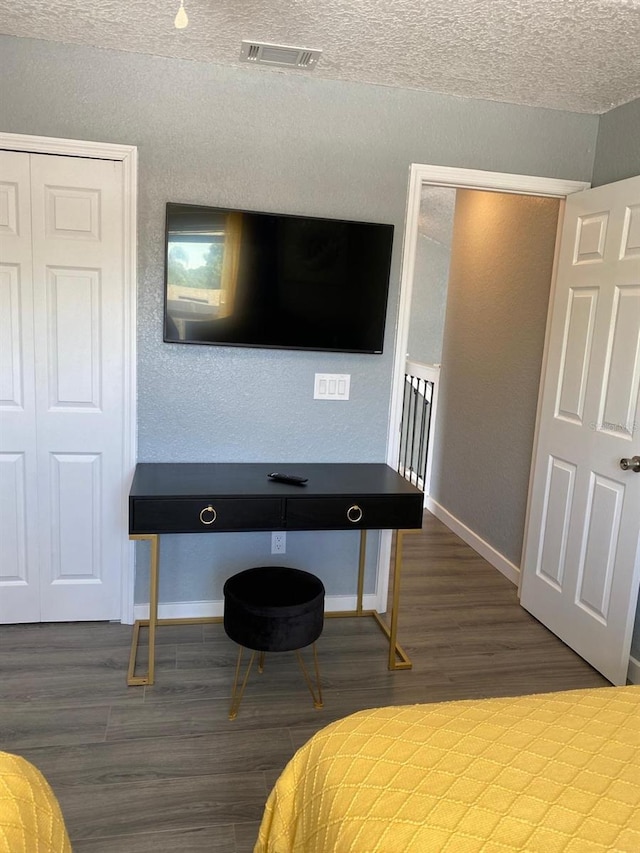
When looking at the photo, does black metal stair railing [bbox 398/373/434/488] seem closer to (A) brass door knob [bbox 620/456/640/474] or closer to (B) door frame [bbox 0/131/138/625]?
(A) brass door knob [bbox 620/456/640/474]

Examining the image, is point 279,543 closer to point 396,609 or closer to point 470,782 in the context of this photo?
point 396,609

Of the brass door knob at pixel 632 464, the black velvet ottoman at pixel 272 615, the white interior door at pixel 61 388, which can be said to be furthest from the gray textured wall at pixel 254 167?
the brass door knob at pixel 632 464

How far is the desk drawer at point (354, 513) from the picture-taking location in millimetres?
Result: 2592

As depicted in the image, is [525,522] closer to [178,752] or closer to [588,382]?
[588,382]

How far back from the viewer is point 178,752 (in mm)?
2188

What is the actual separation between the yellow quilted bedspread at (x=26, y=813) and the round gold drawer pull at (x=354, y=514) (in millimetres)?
1559

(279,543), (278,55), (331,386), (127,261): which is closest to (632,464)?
(331,386)

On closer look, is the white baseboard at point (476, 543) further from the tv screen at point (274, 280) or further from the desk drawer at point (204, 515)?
the desk drawer at point (204, 515)

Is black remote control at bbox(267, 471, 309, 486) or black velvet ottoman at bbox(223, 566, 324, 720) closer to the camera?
black velvet ottoman at bbox(223, 566, 324, 720)

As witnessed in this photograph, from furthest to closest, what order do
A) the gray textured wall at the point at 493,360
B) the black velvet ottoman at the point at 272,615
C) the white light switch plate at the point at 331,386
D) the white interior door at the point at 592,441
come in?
the gray textured wall at the point at 493,360, the white light switch plate at the point at 331,386, the white interior door at the point at 592,441, the black velvet ottoman at the point at 272,615

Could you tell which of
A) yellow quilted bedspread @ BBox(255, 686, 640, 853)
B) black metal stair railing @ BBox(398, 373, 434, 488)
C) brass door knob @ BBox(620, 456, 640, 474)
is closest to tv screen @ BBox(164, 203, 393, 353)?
brass door knob @ BBox(620, 456, 640, 474)

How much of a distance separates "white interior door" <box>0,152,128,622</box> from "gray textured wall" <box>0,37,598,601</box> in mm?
137

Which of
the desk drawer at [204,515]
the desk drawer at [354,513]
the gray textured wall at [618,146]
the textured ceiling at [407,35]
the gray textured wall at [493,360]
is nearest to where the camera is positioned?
the textured ceiling at [407,35]

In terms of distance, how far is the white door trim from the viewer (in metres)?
2.98
